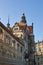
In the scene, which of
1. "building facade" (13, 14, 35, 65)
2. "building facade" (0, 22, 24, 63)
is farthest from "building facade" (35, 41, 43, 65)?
"building facade" (0, 22, 24, 63)

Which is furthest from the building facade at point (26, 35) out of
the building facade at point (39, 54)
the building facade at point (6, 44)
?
the building facade at point (6, 44)

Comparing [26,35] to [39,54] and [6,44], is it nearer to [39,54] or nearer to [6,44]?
[39,54]

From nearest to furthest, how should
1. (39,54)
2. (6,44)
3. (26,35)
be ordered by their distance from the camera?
(6,44) < (26,35) < (39,54)

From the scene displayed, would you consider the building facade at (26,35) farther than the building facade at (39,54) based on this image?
No

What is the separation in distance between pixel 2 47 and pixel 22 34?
74.9ft

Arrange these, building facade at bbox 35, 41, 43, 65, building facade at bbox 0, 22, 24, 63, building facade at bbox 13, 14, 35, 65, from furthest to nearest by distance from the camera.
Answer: building facade at bbox 35, 41, 43, 65 → building facade at bbox 13, 14, 35, 65 → building facade at bbox 0, 22, 24, 63

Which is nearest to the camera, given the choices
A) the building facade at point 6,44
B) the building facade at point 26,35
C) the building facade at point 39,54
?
the building facade at point 6,44

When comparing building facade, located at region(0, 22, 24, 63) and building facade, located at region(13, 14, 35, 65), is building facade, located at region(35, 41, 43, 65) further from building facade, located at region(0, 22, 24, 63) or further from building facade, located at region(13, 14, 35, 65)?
building facade, located at region(0, 22, 24, 63)

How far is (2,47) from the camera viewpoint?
2803cm

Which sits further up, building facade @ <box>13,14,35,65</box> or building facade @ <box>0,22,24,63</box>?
building facade @ <box>13,14,35,65</box>

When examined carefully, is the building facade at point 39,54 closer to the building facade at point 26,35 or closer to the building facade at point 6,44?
the building facade at point 26,35

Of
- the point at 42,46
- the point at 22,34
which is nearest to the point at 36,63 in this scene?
the point at 42,46

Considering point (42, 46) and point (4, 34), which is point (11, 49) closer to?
point (4, 34)

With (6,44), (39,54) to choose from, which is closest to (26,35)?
(39,54)
